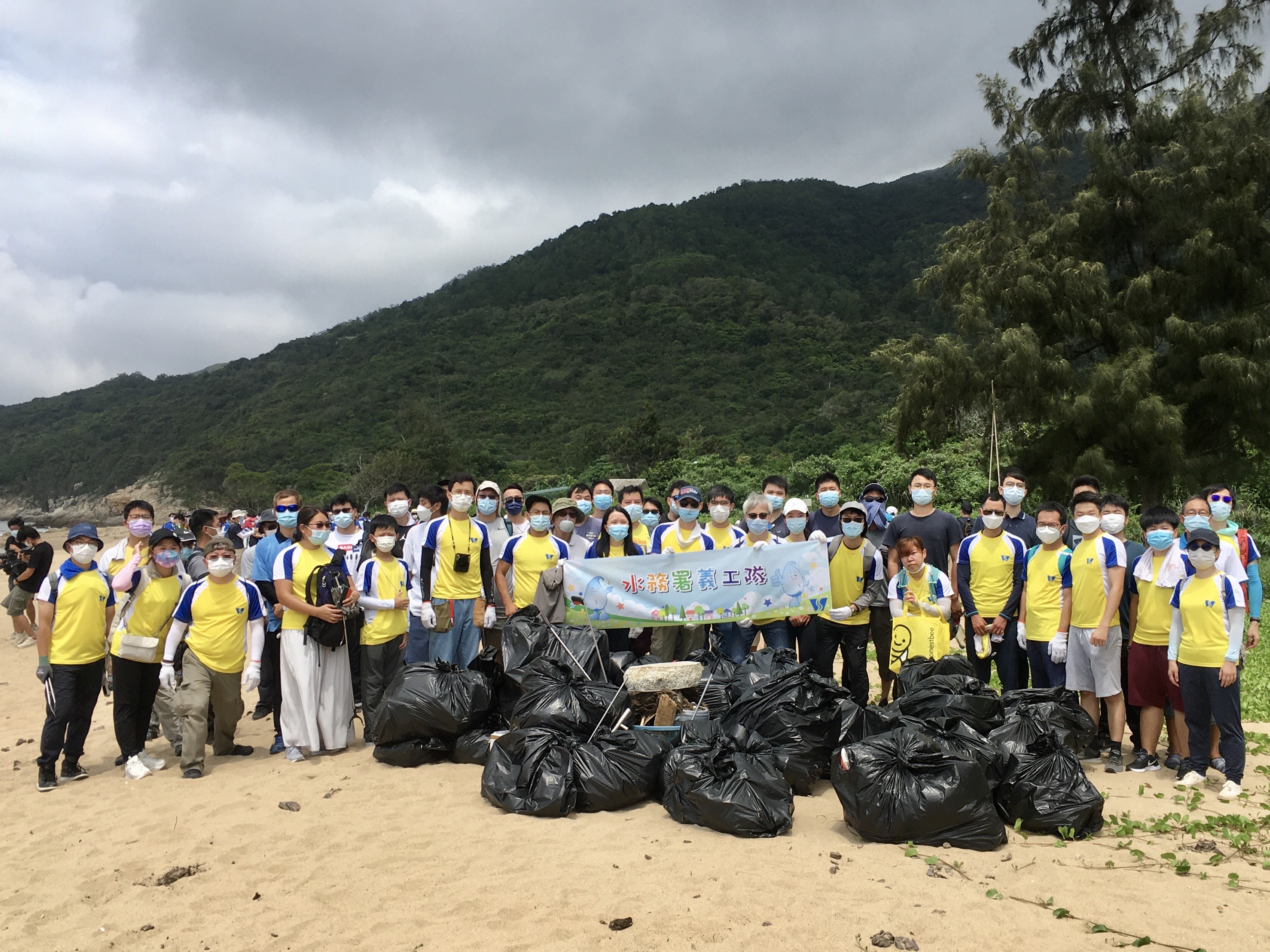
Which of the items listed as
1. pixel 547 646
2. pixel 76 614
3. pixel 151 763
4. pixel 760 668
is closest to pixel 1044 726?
pixel 760 668

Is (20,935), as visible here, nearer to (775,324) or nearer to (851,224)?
(775,324)

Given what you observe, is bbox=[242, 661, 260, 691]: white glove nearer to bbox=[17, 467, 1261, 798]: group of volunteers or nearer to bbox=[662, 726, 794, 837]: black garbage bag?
bbox=[17, 467, 1261, 798]: group of volunteers

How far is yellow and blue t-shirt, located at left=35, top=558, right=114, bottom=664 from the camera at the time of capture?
571 centimetres

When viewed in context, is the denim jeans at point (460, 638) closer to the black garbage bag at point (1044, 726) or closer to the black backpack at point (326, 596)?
the black backpack at point (326, 596)

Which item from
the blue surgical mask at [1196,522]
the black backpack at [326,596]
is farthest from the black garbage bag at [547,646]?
the blue surgical mask at [1196,522]

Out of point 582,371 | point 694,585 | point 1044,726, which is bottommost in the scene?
point 1044,726

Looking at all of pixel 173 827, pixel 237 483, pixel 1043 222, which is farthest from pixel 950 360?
pixel 237 483

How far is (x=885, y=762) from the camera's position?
4.20 metres

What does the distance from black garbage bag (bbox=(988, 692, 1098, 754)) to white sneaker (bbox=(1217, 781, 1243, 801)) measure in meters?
0.66

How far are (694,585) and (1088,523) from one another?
267 cm

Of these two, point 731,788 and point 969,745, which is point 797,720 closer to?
point 731,788

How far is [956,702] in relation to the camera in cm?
479

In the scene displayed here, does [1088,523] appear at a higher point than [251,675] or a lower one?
higher

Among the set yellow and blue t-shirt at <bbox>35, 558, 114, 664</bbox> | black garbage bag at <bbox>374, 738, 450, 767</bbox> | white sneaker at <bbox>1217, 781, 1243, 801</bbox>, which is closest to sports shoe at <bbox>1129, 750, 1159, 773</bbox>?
white sneaker at <bbox>1217, 781, 1243, 801</bbox>
